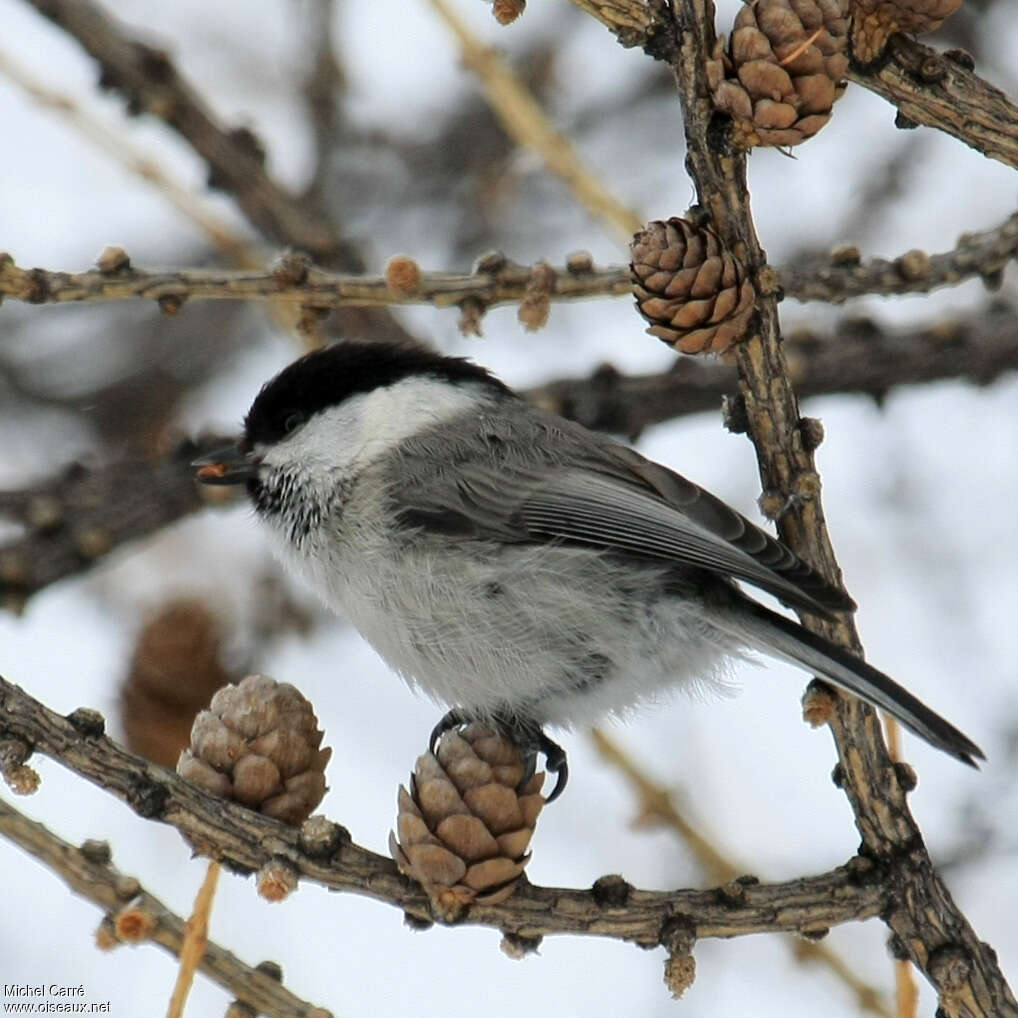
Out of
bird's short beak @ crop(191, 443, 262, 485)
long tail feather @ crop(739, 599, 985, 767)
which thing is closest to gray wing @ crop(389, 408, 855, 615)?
long tail feather @ crop(739, 599, 985, 767)

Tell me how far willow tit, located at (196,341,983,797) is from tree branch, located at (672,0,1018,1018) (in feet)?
0.52

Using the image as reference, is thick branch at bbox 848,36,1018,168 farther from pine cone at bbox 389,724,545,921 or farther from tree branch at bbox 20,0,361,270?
tree branch at bbox 20,0,361,270

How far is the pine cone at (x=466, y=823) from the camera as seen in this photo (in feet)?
4.83

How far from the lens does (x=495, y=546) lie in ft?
6.63

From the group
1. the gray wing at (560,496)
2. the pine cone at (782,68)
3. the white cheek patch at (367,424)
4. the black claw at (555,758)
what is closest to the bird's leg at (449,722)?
the black claw at (555,758)

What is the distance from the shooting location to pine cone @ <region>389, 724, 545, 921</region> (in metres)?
1.47

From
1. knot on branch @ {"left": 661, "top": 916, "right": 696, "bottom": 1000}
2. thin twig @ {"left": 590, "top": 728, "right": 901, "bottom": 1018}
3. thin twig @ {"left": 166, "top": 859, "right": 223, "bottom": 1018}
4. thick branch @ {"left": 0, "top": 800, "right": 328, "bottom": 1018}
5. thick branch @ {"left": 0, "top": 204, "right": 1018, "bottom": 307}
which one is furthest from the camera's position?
thin twig @ {"left": 590, "top": 728, "right": 901, "bottom": 1018}

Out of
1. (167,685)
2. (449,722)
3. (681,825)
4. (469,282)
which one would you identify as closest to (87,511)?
(167,685)

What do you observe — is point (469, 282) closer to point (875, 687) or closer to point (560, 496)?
point (560, 496)

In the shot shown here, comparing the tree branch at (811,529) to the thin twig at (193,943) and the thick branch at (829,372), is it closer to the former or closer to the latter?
the thin twig at (193,943)

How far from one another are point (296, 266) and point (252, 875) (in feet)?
2.49

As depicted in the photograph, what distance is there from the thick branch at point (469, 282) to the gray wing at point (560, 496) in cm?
37

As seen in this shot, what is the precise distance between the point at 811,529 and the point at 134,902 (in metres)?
0.89

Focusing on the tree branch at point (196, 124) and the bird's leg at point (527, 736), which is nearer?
the bird's leg at point (527, 736)
